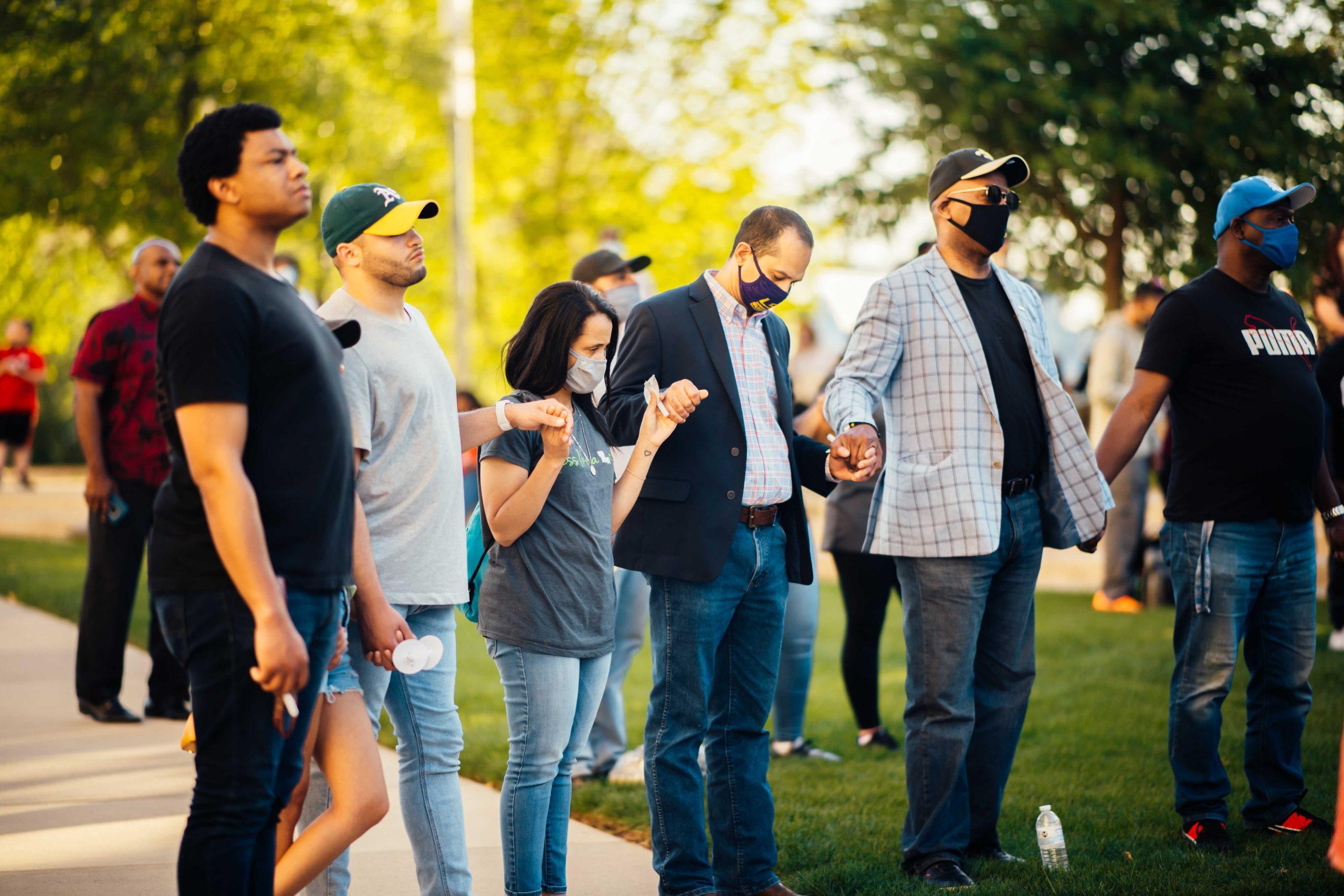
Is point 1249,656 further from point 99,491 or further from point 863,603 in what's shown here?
point 99,491

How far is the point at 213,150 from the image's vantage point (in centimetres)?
296

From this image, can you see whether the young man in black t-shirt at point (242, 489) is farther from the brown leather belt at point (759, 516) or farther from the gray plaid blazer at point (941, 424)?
the gray plaid blazer at point (941, 424)

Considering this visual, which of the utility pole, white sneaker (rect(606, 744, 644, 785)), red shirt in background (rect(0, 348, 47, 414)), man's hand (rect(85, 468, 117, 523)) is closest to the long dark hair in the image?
white sneaker (rect(606, 744, 644, 785))

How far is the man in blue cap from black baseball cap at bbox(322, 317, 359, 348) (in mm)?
2853

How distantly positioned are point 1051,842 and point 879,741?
2198mm

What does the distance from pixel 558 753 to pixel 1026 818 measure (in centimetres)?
234

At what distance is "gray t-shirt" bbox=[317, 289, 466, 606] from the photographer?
3.67m

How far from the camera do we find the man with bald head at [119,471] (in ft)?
22.4

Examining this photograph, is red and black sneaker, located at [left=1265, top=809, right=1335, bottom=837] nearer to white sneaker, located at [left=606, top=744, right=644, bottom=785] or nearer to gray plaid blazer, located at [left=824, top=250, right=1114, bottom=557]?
gray plaid blazer, located at [left=824, top=250, right=1114, bottom=557]

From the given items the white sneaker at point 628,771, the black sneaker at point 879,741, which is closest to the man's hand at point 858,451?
the white sneaker at point 628,771

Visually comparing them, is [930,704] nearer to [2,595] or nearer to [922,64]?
[2,595]

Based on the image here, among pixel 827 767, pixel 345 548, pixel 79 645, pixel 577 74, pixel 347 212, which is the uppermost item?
pixel 577 74

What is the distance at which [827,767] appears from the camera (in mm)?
6371

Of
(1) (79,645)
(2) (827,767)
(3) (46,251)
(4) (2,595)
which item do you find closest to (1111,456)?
(2) (827,767)
